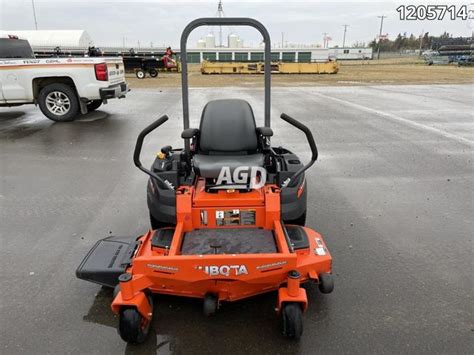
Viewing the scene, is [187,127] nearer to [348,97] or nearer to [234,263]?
[234,263]

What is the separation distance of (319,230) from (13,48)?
9.64m

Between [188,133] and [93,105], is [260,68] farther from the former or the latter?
[188,133]

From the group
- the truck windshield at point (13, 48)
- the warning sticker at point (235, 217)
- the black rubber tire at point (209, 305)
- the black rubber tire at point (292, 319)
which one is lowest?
the black rubber tire at point (292, 319)

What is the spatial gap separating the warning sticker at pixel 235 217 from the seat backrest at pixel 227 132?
702 mm

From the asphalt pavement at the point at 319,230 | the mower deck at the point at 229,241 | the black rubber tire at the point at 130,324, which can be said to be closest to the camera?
the black rubber tire at the point at 130,324

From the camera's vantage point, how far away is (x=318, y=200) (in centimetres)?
492

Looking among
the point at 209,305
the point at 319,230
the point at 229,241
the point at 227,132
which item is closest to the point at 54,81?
the point at 227,132

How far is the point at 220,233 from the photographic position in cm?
306

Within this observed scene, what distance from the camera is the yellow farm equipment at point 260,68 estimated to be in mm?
32906

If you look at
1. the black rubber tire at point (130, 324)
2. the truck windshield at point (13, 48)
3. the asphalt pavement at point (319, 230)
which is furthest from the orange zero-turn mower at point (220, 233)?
the truck windshield at point (13, 48)

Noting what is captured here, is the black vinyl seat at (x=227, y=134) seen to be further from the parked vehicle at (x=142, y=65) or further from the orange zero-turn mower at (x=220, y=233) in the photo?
the parked vehicle at (x=142, y=65)

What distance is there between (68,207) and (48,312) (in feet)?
6.78

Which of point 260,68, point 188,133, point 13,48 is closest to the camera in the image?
point 188,133

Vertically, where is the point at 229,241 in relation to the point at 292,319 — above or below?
above
